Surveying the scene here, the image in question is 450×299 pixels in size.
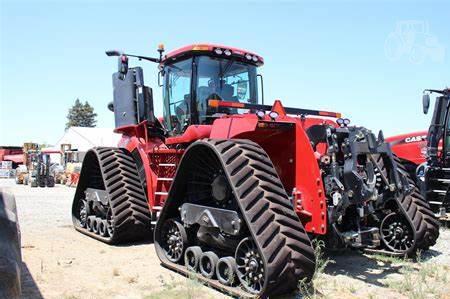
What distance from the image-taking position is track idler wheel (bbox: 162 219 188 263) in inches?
240

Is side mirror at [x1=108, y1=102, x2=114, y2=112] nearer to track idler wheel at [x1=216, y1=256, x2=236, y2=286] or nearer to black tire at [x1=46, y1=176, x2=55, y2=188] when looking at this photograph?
track idler wheel at [x1=216, y1=256, x2=236, y2=286]

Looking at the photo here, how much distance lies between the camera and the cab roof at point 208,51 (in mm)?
7273

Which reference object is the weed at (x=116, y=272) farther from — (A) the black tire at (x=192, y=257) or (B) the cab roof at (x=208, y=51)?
(B) the cab roof at (x=208, y=51)

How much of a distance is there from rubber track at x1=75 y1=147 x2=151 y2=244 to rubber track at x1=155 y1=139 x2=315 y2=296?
10.3 feet

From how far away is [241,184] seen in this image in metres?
4.98

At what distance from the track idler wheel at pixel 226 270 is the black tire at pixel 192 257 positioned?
454 millimetres

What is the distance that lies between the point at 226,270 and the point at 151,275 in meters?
1.22

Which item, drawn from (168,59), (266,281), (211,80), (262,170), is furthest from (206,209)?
(168,59)

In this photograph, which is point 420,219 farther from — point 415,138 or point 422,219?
point 415,138

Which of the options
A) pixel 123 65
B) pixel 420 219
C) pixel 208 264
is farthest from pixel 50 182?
pixel 420 219

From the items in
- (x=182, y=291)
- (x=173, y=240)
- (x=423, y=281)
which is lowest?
(x=423, y=281)

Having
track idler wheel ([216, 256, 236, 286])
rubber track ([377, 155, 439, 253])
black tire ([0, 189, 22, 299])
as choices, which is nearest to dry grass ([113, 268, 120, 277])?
track idler wheel ([216, 256, 236, 286])

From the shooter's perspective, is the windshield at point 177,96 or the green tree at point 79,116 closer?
the windshield at point 177,96

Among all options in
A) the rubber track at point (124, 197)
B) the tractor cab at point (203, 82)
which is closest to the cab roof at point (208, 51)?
the tractor cab at point (203, 82)
